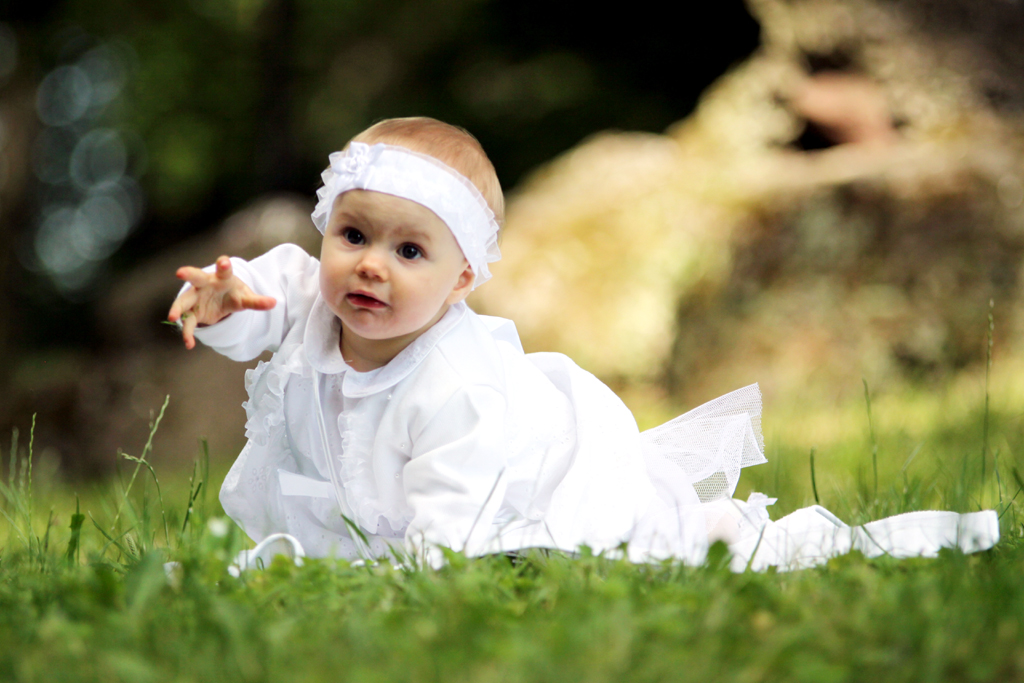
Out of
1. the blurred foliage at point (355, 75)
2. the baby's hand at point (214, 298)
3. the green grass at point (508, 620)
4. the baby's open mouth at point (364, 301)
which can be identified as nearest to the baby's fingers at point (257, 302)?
the baby's hand at point (214, 298)

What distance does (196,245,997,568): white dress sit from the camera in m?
2.13

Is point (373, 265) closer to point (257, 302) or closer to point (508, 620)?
point (257, 302)

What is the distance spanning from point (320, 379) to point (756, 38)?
9.04 m

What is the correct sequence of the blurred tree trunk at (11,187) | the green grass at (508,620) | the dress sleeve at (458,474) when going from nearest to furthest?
1. the green grass at (508,620)
2. the dress sleeve at (458,474)
3. the blurred tree trunk at (11,187)

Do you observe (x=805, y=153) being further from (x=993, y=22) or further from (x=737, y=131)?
(x=993, y=22)

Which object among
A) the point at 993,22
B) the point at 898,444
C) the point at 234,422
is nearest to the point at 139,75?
the point at 234,422

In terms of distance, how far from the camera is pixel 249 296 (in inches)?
88.0

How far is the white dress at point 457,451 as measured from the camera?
2.13 m

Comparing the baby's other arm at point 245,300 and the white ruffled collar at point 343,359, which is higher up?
the baby's other arm at point 245,300

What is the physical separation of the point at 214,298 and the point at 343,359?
36cm

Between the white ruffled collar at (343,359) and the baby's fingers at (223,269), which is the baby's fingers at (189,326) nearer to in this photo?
the baby's fingers at (223,269)

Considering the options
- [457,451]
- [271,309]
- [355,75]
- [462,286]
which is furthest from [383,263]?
[355,75]

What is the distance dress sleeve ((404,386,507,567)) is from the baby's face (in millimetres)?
260

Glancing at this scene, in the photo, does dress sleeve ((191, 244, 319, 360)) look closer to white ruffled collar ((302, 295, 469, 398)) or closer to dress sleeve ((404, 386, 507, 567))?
white ruffled collar ((302, 295, 469, 398))
